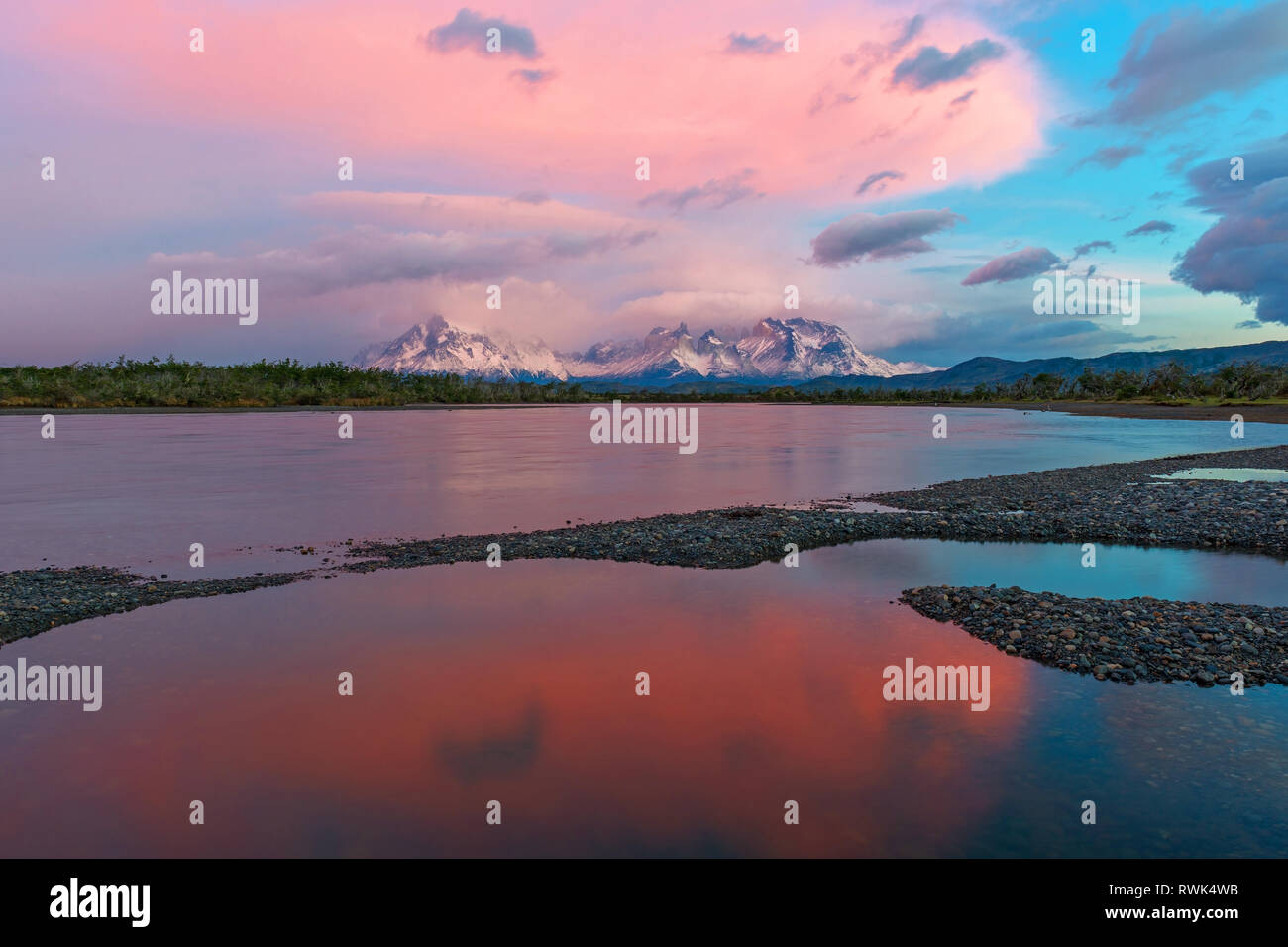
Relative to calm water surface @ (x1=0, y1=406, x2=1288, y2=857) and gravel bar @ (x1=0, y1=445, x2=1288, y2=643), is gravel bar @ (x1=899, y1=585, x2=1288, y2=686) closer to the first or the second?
calm water surface @ (x1=0, y1=406, x2=1288, y2=857)

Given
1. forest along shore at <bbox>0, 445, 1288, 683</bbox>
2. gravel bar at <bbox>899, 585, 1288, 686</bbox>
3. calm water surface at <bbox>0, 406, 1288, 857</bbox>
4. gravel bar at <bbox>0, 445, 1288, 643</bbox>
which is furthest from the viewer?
gravel bar at <bbox>0, 445, 1288, 643</bbox>

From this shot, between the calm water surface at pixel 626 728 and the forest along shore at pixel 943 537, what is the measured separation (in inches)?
40.3

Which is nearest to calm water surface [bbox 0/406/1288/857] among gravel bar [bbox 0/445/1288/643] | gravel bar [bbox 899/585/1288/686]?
gravel bar [bbox 899/585/1288/686]

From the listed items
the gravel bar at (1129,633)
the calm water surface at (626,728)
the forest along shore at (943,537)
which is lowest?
the calm water surface at (626,728)

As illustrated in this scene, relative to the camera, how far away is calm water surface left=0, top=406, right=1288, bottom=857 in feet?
31.7

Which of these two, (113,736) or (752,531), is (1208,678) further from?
(113,736)

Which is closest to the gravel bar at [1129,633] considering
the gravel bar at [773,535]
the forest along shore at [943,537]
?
the forest along shore at [943,537]

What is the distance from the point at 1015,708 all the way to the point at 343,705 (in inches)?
470

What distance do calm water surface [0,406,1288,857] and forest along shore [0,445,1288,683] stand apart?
3.36 feet

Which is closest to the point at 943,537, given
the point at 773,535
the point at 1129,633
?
the point at 773,535

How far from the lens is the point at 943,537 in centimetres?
2814

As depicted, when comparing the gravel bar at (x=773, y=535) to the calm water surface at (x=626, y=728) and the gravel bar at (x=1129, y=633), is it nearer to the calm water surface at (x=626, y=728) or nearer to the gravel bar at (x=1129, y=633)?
the calm water surface at (x=626, y=728)

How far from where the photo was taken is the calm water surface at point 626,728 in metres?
9.67
